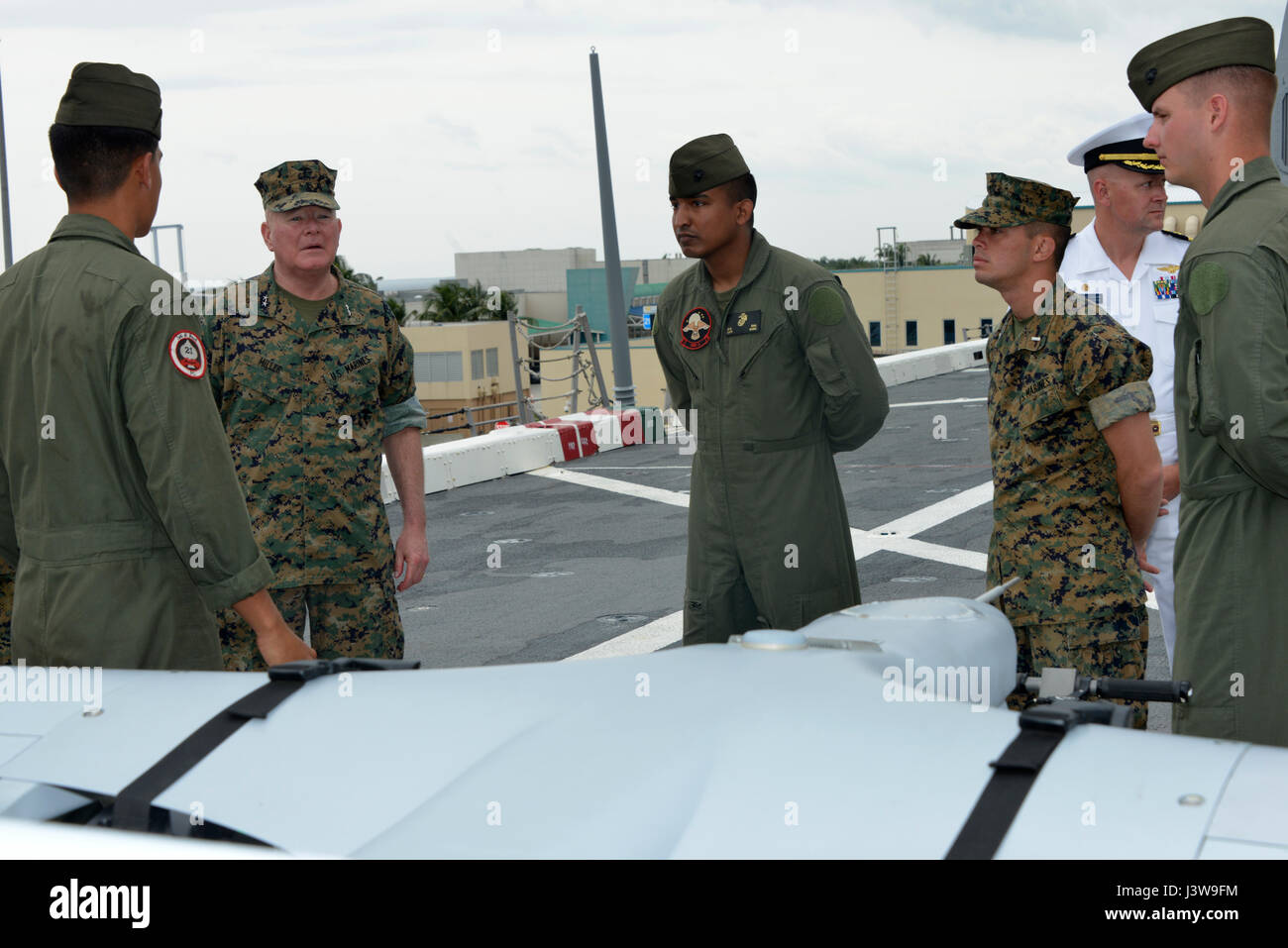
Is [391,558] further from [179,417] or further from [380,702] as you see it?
[380,702]

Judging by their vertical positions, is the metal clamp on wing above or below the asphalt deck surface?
above

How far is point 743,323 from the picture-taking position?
3.97 meters

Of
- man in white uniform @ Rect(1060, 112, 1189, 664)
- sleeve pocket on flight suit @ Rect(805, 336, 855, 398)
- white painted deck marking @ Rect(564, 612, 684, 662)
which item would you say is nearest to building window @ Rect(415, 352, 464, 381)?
white painted deck marking @ Rect(564, 612, 684, 662)

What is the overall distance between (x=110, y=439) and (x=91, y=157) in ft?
2.17

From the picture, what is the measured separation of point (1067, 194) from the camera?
11.8 feet

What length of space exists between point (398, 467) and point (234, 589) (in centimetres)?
160

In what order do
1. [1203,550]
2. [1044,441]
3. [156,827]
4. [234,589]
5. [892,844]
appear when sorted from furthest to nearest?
[1044,441]
[234,589]
[1203,550]
[156,827]
[892,844]

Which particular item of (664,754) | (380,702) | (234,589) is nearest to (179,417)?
(234,589)

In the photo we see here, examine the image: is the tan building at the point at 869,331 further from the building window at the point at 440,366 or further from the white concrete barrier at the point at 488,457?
the white concrete barrier at the point at 488,457

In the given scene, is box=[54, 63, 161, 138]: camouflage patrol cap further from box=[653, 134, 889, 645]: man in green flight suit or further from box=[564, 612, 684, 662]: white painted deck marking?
box=[564, 612, 684, 662]: white painted deck marking

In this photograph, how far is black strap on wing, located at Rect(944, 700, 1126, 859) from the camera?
163 cm

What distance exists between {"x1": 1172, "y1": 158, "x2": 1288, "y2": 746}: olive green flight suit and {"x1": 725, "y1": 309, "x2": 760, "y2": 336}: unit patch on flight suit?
151cm

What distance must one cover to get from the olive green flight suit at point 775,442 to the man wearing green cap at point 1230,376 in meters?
1.33

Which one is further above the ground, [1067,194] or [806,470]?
[1067,194]
